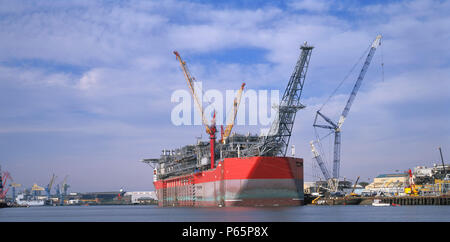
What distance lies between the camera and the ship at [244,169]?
180 ft

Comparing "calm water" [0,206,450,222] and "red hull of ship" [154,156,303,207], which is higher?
"red hull of ship" [154,156,303,207]

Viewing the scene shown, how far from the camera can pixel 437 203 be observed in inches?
2923

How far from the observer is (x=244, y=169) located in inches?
2165

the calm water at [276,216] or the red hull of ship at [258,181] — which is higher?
the red hull of ship at [258,181]

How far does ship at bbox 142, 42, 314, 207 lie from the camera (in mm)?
54781

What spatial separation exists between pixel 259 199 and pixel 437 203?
34.4 meters

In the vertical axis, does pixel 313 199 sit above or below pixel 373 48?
below

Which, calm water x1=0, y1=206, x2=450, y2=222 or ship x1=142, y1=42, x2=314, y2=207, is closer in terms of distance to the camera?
calm water x1=0, y1=206, x2=450, y2=222
